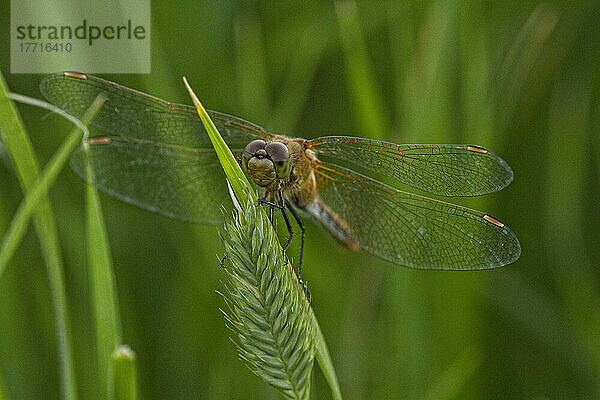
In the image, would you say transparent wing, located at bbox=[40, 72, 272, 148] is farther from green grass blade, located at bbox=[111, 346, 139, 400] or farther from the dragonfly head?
green grass blade, located at bbox=[111, 346, 139, 400]

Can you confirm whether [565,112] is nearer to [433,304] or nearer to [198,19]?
[433,304]

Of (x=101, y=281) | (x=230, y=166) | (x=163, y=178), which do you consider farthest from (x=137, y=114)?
(x=230, y=166)

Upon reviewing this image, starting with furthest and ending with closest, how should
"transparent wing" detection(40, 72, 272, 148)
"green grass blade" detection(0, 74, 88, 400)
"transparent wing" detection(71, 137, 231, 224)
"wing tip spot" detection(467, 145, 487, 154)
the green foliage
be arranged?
"transparent wing" detection(71, 137, 231, 224), "transparent wing" detection(40, 72, 272, 148), "wing tip spot" detection(467, 145, 487, 154), "green grass blade" detection(0, 74, 88, 400), the green foliage

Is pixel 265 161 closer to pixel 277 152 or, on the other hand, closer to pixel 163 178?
pixel 277 152

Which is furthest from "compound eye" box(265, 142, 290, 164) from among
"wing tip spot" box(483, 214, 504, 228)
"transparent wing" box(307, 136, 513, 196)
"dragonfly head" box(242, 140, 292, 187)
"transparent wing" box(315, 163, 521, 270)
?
"wing tip spot" box(483, 214, 504, 228)

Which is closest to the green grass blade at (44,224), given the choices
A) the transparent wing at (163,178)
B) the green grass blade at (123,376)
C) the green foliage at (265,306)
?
the green grass blade at (123,376)

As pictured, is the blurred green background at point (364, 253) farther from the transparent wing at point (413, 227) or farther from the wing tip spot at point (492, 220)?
the wing tip spot at point (492, 220)

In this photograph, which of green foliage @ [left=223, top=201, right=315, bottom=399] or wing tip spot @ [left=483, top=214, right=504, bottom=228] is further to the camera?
wing tip spot @ [left=483, top=214, right=504, bottom=228]
